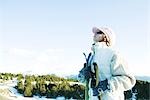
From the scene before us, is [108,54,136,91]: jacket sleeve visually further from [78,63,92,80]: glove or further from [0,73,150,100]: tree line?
[0,73,150,100]: tree line

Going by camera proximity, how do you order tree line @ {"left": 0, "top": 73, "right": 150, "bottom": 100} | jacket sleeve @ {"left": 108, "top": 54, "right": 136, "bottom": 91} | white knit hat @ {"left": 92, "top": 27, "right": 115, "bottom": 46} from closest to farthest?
jacket sleeve @ {"left": 108, "top": 54, "right": 136, "bottom": 91}, white knit hat @ {"left": 92, "top": 27, "right": 115, "bottom": 46}, tree line @ {"left": 0, "top": 73, "right": 150, "bottom": 100}

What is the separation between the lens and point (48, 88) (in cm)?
854

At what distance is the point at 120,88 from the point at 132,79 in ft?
0.23

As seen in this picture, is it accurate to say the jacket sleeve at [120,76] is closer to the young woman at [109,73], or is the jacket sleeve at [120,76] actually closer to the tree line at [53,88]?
the young woman at [109,73]

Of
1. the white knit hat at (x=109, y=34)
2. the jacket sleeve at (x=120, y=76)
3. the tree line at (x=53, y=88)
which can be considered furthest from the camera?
the tree line at (x=53, y=88)

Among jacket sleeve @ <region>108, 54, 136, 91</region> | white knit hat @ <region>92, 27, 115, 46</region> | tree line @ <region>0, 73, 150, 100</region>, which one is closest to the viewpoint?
jacket sleeve @ <region>108, 54, 136, 91</region>

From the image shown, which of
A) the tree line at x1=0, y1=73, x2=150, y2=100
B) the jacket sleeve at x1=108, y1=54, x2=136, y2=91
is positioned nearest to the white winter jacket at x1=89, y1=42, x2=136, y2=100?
the jacket sleeve at x1=108, y1=54, x2=136, y2=91

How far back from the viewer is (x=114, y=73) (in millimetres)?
1891

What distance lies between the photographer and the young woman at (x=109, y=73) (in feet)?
6.15

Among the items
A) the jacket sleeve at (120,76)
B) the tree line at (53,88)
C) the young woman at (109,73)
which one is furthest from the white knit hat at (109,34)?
the tree line at (53,88)

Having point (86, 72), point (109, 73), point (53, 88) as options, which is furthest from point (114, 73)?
point (53, 88)

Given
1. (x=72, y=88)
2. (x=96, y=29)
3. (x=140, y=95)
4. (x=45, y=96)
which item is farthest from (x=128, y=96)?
(x=96, y=29)

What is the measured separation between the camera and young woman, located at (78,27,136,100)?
188 cm

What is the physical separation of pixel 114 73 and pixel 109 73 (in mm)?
30
